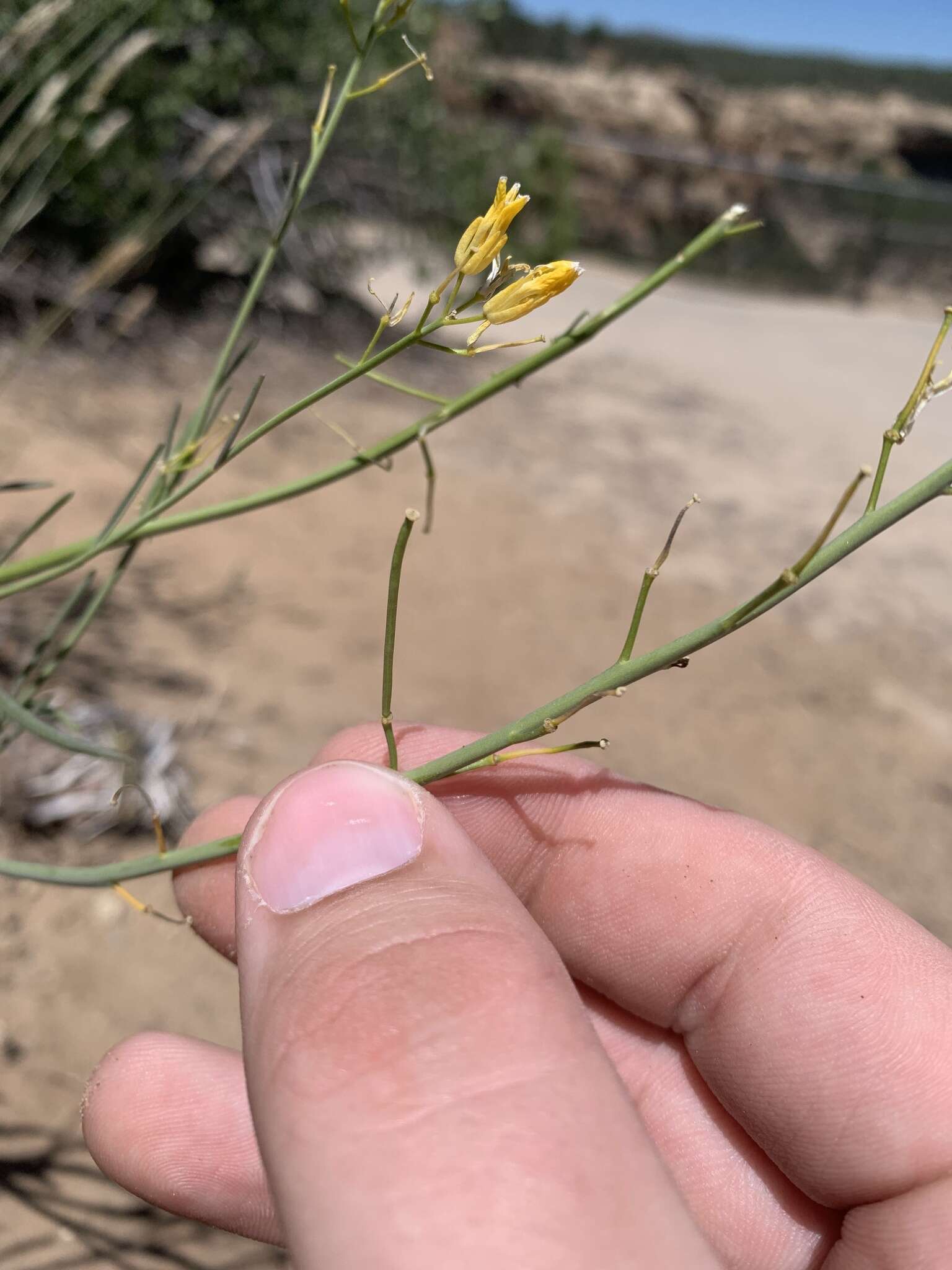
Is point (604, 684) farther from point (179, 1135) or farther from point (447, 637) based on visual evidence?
point (447, 637)

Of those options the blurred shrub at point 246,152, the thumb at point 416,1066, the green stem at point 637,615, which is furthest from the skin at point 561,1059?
the blurred shrub at point 246,152

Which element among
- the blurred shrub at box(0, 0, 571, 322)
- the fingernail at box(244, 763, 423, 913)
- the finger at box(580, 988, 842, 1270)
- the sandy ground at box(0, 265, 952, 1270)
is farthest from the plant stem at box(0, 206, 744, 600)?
the blurred shrub at box(0, 0, 571, 322)

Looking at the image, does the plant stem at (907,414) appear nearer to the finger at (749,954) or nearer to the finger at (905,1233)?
the finger at (749,954)

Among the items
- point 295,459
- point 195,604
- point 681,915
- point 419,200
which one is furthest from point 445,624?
point 419,200

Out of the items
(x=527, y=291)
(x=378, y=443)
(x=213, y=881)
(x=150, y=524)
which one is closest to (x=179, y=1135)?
(x=213, y=881)

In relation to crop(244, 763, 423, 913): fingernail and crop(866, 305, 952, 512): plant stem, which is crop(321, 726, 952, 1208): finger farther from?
crop(866, 305, 952, 512): plant stem
